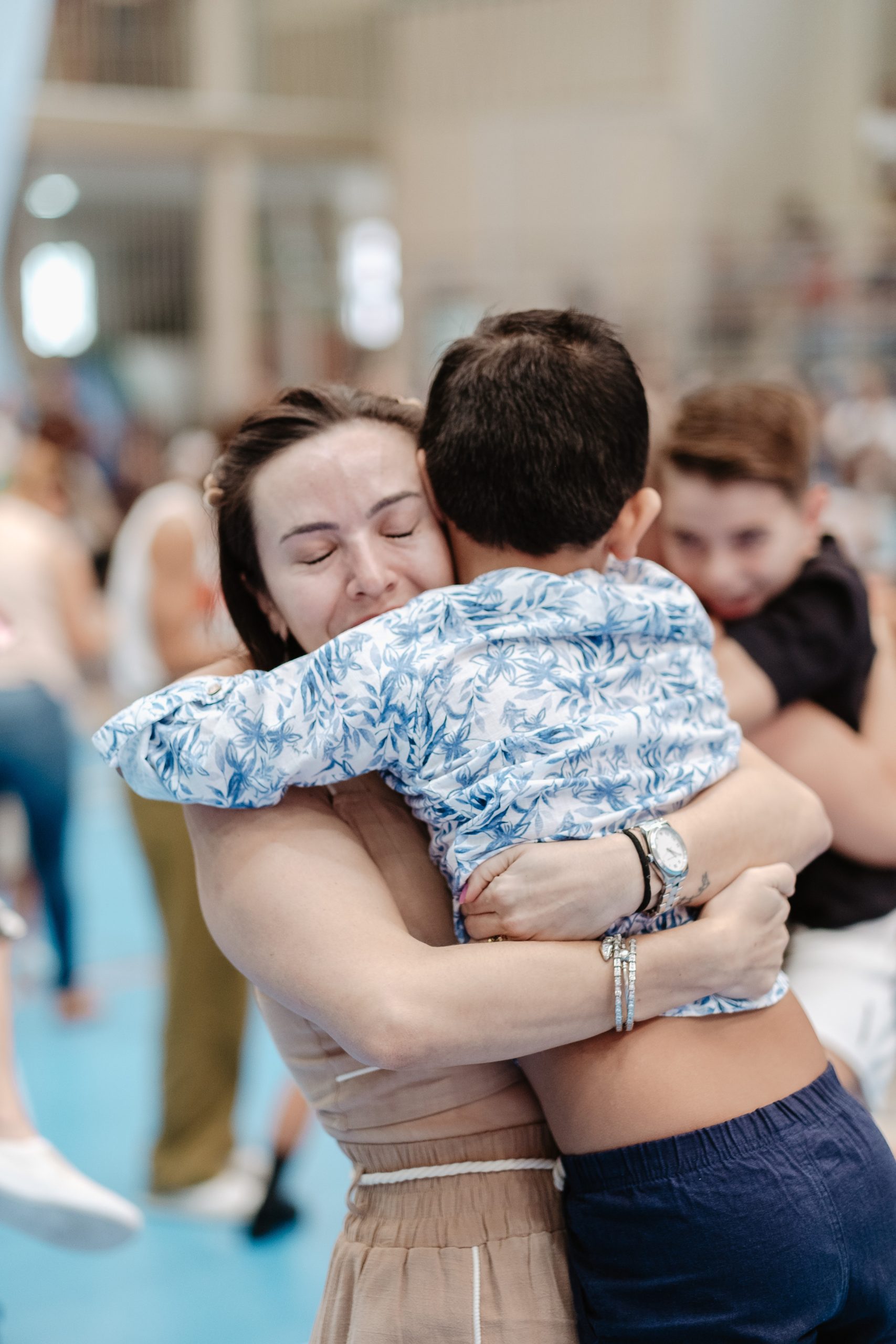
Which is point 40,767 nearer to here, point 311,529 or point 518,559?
point 311,529

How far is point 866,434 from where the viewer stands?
30.1 feet

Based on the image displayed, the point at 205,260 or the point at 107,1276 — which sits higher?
the point at 205,260

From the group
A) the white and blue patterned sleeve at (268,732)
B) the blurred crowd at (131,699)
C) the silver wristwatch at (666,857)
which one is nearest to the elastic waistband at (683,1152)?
the silver wristwatch at (666,857)

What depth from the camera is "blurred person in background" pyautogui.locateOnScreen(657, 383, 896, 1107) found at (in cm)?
185

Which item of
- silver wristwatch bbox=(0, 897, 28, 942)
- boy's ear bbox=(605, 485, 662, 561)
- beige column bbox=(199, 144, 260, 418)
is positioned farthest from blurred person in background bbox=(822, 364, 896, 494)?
boy's ear bbox=(605, 485, 662, 561)

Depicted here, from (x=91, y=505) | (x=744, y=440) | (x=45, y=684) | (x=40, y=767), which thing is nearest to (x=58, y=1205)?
(x=744, y=440)

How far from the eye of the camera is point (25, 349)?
43.4 feet

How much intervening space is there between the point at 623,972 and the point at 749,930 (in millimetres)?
158

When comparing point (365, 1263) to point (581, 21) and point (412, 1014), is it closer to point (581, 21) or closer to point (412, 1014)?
point (412, 1014)

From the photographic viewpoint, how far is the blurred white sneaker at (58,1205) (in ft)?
6.64

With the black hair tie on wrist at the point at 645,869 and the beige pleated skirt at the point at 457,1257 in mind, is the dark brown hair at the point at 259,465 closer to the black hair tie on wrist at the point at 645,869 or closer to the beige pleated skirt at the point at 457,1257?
the black hair tie on wrist at the point at 645,869

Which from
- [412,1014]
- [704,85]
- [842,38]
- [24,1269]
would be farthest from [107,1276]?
[842,38]

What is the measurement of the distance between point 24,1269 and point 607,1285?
2.18m

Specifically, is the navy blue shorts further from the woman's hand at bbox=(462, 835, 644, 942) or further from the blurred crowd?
the blurred crowd
